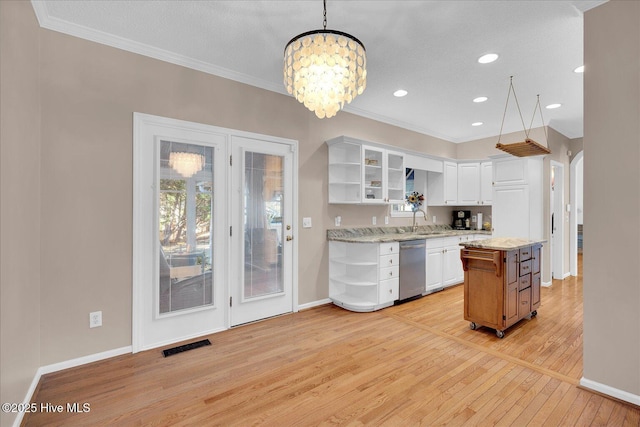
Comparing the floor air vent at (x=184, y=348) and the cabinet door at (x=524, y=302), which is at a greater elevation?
the cabinet door at (x=524, y=302)

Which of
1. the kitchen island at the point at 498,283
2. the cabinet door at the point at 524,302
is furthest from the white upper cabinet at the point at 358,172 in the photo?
the cabinet door at the point at 524,302

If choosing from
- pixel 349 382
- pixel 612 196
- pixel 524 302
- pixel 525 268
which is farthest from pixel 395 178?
pixel 349 382

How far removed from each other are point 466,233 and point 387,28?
3.84 m

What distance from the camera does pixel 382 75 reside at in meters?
3.38

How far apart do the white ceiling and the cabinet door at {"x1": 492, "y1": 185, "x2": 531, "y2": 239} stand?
1675 millimetres

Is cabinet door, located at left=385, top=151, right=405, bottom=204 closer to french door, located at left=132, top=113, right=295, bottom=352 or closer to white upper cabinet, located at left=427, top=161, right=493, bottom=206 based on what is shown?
white upper cabinet, located at left=427, top=161, right=493, bottom=206

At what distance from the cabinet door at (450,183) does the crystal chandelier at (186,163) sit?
4418mm

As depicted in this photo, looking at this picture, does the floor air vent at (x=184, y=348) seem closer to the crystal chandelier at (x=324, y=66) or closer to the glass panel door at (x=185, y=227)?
the glass panel door at (x=185, y=227)

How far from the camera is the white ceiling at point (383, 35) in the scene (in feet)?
7.43

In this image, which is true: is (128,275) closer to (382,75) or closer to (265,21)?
(265,21)

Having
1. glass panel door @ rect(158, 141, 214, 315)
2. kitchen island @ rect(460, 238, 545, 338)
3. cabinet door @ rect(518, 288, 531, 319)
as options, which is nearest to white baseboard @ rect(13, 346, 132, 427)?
glass panel door @ rect(158, 141, 214, 315)

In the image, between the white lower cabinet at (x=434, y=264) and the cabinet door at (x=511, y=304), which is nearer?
the cabinet door at (x=511, y=304)

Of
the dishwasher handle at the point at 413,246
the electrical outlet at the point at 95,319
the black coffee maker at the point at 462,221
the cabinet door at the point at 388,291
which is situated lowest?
the cabinet door at the point at 388,291

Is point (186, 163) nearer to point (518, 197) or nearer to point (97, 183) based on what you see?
point (97, 183)
